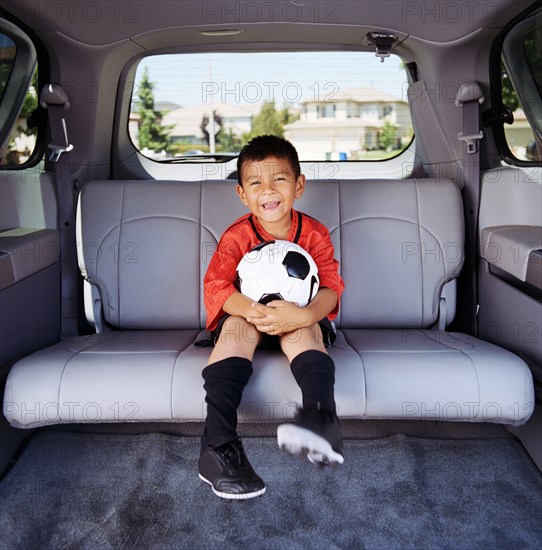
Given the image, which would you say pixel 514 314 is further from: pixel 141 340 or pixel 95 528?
pixel 95 528

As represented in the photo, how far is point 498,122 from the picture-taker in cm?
287

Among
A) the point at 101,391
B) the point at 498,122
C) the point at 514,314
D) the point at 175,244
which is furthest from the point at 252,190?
the point at 498,122

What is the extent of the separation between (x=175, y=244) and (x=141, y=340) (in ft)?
1.72

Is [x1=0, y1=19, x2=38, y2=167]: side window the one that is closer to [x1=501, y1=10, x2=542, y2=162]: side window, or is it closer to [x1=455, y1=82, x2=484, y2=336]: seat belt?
[x1=455, y1=82, x2=484, y2=336]: seat belt

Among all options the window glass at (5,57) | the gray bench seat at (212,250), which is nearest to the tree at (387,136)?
the gray bench seat at (212,250)

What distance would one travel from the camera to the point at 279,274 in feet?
6.74

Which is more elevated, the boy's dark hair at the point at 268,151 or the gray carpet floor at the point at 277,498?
the boy's dark hair at the point at 268,151

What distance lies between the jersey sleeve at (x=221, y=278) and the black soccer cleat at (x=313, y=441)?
64 cm

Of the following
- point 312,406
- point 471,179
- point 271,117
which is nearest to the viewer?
point 312,406

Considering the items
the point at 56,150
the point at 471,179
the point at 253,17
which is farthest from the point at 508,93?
the point at 56,150

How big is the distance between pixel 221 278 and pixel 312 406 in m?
0.70

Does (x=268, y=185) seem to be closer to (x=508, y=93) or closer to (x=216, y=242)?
(x=216, y=242)

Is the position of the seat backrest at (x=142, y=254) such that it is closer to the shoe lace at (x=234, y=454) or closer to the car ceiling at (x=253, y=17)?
the car ceiling at (x=253, y=17)

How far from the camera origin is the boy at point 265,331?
164 centimetres
